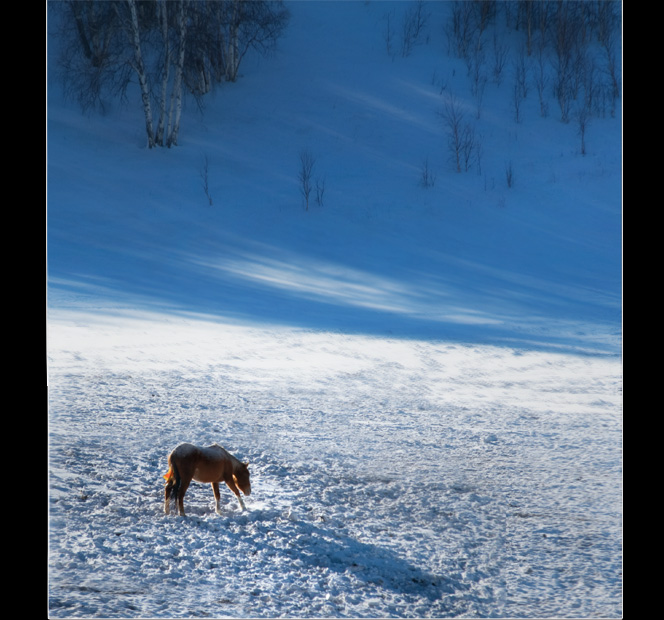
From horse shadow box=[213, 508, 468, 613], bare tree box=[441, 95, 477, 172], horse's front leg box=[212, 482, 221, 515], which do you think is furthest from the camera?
bare tree box=[441, 95, 477, 172]

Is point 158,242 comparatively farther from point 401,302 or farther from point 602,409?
point 602,409

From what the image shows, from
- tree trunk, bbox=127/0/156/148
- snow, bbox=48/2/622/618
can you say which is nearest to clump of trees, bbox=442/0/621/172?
snow, bbox=48/2/622/618

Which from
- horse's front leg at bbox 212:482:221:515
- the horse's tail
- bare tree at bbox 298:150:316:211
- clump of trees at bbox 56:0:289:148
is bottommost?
horse's front leg at bbox 212:482:221:515

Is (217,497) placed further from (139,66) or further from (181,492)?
(139,66)

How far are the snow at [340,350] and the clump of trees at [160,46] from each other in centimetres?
62

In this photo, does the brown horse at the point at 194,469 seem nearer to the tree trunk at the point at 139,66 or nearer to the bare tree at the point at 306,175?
the bare tree at the point at 306,175

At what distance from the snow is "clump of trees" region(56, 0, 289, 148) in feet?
2.03

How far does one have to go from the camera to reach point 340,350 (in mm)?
7984

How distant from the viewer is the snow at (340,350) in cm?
324

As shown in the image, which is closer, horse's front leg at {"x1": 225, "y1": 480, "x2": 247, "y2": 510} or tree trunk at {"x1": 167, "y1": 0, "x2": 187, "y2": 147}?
horse's front leg at {"x1": 225, "y1": 480, "x2": 247, "y2": 510}

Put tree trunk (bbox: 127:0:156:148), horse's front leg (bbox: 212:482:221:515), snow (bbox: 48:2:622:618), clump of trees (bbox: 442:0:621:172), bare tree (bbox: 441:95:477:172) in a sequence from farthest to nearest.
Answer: clump of trees (bbox: 442:0:621:172) < bare tree (bbox: 441:95:477:172) < tree trunk (bbox: 127:0:156:148) < horse's front leg (bbox: 212:482:221:515) < snow (bbox: 48:2:622:618)

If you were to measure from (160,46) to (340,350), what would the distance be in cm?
1418

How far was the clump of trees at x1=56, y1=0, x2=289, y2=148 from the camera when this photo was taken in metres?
17.0

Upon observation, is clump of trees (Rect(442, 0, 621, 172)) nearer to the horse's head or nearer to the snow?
the snow
